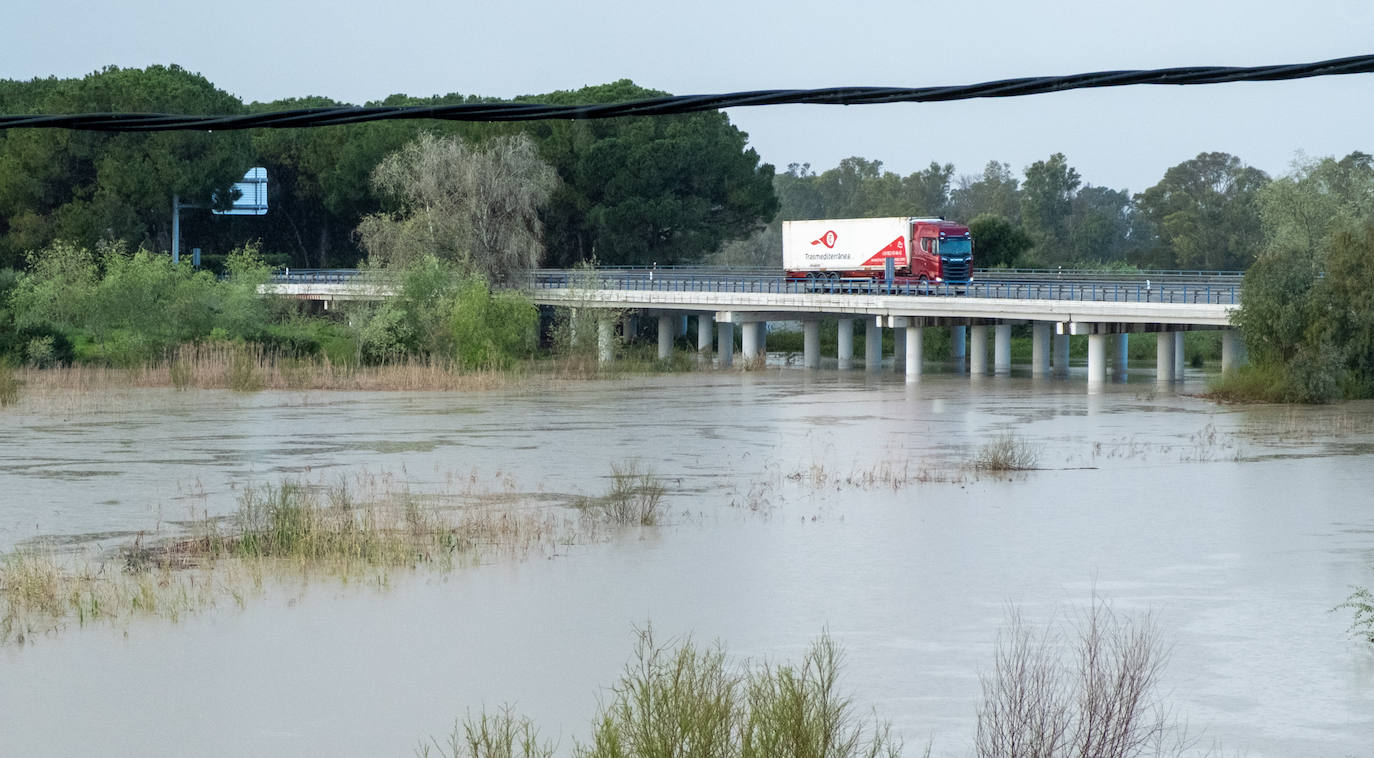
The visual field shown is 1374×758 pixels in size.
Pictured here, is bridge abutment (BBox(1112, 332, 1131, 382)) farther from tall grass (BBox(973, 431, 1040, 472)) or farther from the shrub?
the shrub

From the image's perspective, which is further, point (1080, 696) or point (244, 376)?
point (244, 376)

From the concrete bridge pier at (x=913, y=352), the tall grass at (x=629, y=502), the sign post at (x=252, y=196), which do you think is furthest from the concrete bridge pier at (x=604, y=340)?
the tall grass at (x=629, y=502)

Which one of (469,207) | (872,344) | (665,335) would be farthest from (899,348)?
(469,207)

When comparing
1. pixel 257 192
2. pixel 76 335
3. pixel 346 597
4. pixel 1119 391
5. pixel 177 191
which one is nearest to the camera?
pixel 346 597

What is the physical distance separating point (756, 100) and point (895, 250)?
69.0m

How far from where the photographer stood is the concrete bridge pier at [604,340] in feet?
225

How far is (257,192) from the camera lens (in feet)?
332

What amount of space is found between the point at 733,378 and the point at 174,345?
2138 centimetres

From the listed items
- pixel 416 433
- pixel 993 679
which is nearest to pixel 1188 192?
pixel 416 433

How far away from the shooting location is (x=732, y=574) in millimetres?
21484

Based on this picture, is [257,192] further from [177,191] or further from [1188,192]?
[1188,192]

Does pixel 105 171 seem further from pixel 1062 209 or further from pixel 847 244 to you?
pixel 1062 209

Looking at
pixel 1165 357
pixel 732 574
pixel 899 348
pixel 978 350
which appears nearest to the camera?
pixel 732 574

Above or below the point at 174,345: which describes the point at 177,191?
above
